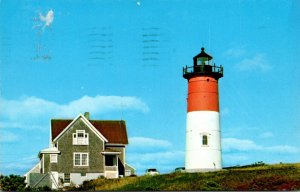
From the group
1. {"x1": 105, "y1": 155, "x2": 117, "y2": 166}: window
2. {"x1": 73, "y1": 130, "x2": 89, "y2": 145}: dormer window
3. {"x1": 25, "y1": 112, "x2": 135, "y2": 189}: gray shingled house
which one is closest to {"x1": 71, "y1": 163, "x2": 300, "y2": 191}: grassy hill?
{"x1": 25, "y1": 112, "x2": 135, "y2": 189}: gray shingled house

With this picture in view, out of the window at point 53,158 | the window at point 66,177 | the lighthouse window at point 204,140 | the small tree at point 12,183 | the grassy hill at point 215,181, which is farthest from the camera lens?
the window at point 53,158

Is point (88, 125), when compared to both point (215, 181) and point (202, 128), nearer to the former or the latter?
point (202, 128)

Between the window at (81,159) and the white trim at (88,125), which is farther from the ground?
the white trim at (88,125)

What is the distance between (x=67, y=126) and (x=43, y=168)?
313cm

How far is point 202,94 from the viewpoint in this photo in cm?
4459

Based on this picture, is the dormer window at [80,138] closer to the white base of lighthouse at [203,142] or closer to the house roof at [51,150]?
the house roof at [51,150]

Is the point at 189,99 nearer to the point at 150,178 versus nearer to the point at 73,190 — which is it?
the point at 150,178

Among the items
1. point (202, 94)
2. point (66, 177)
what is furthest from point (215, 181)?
point (66, 177)

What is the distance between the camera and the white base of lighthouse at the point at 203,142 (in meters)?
44.1

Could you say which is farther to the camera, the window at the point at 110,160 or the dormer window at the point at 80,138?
the window at the point at 110,160

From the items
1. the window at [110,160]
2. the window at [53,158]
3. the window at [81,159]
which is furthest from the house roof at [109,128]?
the window at [81,159]

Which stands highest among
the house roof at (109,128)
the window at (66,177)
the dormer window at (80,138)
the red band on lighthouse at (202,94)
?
the red band on lighthouse at (202,94)

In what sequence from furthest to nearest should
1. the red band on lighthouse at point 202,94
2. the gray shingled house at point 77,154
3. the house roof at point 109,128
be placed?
1. the house roof at point 109,128
2. the gray shingled house at point 77,154
3. the red band on lighthouse at point 202,94

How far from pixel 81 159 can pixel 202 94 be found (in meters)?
9.69
